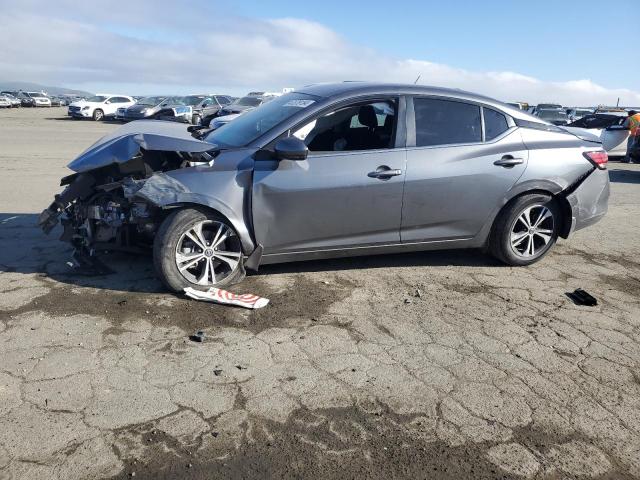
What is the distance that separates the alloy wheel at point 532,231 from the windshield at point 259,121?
2377mm

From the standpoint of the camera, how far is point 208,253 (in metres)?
4.55

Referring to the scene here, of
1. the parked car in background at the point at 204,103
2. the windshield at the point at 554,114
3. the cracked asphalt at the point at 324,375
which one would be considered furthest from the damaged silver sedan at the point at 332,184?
the parked car in background at the point at 204,103

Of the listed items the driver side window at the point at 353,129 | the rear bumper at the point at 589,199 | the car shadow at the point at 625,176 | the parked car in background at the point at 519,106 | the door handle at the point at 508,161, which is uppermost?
the parked car in background at the point at 519,106

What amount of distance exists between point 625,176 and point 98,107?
98.9ft

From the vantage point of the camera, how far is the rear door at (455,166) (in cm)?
493

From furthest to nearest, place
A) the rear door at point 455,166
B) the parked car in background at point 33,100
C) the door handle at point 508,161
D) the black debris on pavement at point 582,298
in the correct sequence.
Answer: the parked car in background at point 33,100, the door handle at point 508,161, the rear door at point 455,166, the black debris on pavement at point 582,298

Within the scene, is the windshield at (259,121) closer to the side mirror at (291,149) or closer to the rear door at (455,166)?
the side mirror at (291,149)

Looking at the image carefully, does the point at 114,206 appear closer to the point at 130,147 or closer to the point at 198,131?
the point at 130,147

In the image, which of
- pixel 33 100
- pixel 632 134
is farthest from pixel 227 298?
pixel 33 100

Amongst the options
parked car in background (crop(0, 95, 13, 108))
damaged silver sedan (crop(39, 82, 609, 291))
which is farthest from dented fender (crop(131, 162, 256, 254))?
parked car in background (crop(0, 95, 13, 108))

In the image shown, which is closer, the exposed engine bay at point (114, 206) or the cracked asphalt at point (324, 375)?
the cracked asphalt at point (324, 375)

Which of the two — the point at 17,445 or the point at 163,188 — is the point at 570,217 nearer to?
the point at 163,188

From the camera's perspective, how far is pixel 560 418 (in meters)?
3.08

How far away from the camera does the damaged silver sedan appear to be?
450cm
